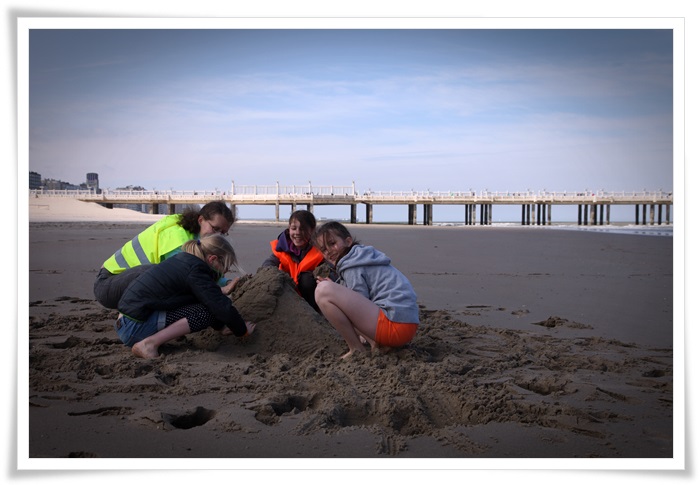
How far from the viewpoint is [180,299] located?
161 inches

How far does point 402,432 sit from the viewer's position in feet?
9.46

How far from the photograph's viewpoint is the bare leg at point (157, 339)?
3.93 m

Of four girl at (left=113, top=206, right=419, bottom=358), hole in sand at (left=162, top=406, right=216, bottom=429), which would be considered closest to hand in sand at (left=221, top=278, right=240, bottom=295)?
four girl at (left=113, top=206, right=419, bottom=358)

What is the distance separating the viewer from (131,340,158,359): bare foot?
12.8 feet

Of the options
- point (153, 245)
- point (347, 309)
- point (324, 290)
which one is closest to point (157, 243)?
point (153, 245)

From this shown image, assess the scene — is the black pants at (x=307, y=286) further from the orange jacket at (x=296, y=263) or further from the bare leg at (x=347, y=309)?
the bare leg at (x=347, y=309)

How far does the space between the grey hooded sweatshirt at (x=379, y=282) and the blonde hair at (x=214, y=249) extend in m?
0.72

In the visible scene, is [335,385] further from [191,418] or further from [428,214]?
[428,214]

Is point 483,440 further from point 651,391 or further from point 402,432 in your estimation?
point 651,391
